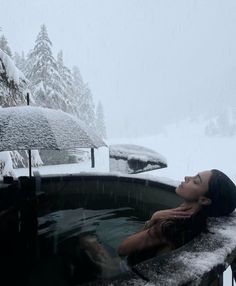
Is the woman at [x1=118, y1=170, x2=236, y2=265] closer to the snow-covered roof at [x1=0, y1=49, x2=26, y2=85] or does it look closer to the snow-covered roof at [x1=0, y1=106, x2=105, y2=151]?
the snow-covered roof at [x1=0, y1=106, x2=105, y2=151]

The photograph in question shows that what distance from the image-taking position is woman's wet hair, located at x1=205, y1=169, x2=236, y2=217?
298 centimetres

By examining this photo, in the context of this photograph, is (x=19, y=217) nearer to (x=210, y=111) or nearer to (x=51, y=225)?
(x=51, y=225)

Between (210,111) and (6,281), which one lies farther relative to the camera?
(210,111)

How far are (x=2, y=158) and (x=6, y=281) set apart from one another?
732 centimetres

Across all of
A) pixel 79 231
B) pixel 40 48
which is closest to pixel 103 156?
pixel 40 48

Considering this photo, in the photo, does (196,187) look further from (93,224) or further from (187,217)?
(93,224)

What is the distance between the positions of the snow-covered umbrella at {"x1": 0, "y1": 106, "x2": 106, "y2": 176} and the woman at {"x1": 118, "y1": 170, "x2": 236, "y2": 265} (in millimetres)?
1593

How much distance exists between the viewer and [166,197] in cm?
530

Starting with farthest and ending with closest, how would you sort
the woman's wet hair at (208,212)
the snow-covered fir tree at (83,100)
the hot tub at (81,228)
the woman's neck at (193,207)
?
the snow-covered fir tree at (83,100) < the woman's neck at (193,207) < the woman's wet hair at (208,212) < the hot tub at (81,228)

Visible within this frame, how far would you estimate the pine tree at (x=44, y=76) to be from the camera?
2891 centimetres

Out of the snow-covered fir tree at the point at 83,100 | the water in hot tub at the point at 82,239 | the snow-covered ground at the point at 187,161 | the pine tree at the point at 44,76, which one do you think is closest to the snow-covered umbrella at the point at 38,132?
the water in hot tub at the point at 82,239

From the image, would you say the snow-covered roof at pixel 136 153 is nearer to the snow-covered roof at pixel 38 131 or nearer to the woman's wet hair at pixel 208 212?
the snow-covered roof at pixel 38 131

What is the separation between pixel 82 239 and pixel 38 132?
4.82ft

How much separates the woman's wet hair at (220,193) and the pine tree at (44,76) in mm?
26969
